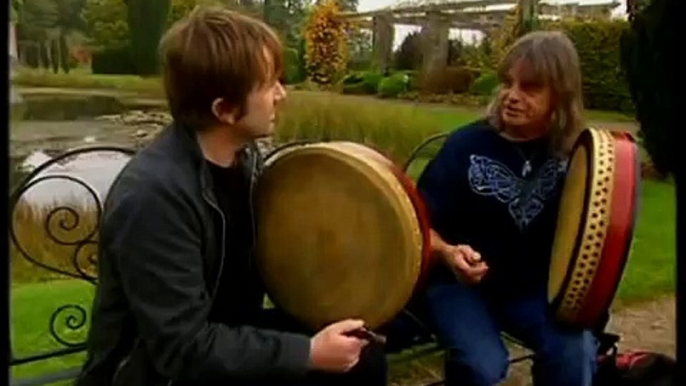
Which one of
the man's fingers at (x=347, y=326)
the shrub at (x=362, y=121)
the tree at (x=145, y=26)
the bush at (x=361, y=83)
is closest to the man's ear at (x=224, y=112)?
the man's fingers at (x=347, y=326)

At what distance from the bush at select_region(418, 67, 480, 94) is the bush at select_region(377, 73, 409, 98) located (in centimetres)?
10

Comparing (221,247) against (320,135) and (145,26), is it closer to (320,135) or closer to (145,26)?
(145,26)

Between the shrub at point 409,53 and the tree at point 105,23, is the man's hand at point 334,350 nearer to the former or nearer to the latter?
the tree at point 105,23

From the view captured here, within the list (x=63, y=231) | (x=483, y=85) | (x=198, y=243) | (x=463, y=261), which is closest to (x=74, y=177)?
(x=63, y=231)

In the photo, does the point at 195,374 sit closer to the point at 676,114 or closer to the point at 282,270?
the point at 282,270

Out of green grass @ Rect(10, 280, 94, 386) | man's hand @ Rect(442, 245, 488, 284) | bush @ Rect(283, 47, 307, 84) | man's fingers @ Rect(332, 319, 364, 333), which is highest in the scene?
bush @ Rect(283, 47, 307, 84)

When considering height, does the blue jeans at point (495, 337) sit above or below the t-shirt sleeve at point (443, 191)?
below

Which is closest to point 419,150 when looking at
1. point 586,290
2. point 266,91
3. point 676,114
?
point 586,290

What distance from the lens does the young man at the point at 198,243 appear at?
180cm

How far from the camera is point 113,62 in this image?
3.16 m

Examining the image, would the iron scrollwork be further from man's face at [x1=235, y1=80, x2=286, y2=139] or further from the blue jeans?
man's face at [x1=235, y1=80, x2=286, y2=139]

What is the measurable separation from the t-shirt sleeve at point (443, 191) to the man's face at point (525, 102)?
0.50ft

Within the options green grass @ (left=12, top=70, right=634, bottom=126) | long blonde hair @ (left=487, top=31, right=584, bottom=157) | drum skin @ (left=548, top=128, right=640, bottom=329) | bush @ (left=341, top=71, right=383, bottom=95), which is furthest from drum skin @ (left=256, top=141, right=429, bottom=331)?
bush @ (left=341, top=71, right=383, bottom=95)

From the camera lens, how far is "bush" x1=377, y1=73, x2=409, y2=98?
12.8 feet
